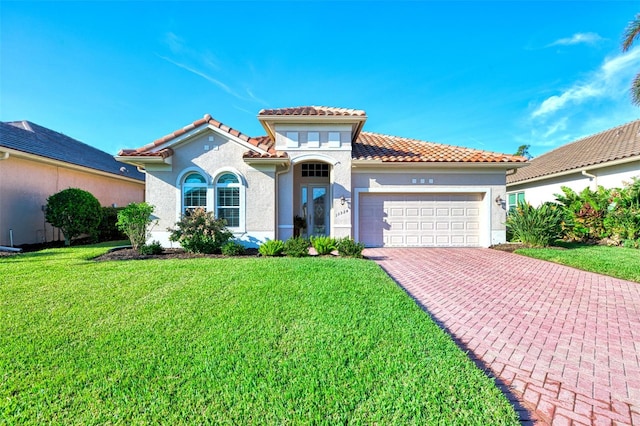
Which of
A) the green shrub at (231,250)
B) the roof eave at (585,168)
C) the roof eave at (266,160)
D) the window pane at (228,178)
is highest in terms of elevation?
the roof eave at (585,168)

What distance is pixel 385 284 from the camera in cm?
596

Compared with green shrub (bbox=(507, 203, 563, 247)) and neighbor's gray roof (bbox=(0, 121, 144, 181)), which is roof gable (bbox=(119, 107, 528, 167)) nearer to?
green shrub (bbox=(507, 203, 563, 247))

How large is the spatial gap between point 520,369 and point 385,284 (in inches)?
116

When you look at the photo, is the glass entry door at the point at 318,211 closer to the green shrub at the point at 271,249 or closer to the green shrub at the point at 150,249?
the green shrub at the point at 271,249

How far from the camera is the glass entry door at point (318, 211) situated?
13352 mm

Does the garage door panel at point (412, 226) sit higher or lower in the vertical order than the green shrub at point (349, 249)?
higher

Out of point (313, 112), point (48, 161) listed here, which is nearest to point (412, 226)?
point (313, 112)

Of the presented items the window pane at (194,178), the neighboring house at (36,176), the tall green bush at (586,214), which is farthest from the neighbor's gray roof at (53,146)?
the tall green bush at (586,214)

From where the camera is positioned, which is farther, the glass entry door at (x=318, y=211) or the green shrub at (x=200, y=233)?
the glass entry door at (x=318, y=211)

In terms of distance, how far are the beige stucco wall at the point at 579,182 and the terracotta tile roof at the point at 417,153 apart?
17.6 ft

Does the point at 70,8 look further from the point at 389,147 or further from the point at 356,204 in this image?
the point at 389,147

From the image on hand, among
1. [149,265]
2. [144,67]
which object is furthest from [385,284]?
[144,67]

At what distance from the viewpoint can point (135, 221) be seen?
9.55 meters

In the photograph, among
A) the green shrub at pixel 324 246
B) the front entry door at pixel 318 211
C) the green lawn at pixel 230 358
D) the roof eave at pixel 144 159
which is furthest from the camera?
the front entry door at pixel 318 211
